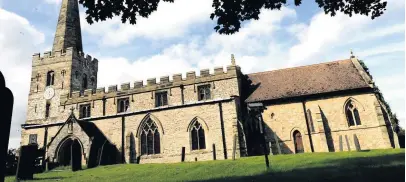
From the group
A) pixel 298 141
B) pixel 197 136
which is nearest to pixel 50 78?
pixel 197 136

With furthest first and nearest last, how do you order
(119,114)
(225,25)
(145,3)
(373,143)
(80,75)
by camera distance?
1. (80,75)
2. (119,114)
3. (373,143)
4. (225,25)
5. (145,3)

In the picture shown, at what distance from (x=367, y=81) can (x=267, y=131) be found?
9.17m

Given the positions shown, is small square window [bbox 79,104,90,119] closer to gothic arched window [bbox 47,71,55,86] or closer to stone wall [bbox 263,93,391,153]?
gothic arched window [bbox 47,71,55,86]

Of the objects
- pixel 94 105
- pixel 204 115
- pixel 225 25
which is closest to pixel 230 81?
pixel 204 115

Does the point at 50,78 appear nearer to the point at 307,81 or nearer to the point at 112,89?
the point at 112,89

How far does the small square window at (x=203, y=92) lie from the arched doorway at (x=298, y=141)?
8.40m

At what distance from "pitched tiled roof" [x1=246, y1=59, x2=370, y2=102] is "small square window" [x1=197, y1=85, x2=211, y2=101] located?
383 centimetres

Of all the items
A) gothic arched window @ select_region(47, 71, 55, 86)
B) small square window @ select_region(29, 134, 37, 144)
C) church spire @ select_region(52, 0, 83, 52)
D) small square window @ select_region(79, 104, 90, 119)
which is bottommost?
small square window @ select_region(29, 134, 37, 144)

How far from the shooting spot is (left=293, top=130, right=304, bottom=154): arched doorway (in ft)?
81.1

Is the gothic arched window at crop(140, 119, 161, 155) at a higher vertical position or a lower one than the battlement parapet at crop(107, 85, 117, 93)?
lower

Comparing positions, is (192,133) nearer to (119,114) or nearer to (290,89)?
(119,114)

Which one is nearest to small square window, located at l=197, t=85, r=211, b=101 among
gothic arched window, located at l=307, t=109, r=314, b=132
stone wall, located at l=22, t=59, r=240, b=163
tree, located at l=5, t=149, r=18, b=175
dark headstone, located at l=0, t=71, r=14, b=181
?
stone wall, located at l=22, t=59, r=240, b=163

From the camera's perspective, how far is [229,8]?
345 inches

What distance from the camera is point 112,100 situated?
2980 cm
